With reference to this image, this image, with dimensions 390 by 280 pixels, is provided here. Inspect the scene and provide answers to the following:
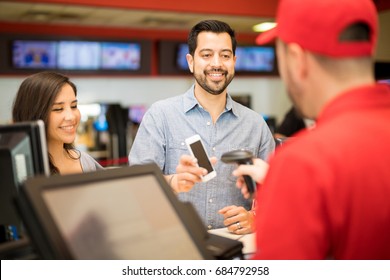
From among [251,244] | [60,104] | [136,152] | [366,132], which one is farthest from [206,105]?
[366,132]

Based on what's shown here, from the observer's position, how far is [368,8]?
1049 millimetres

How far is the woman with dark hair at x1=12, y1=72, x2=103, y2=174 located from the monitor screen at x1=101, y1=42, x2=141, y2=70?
601 centimetres

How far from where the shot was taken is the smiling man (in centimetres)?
246

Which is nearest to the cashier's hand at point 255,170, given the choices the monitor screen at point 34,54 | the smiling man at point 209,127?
the smiling man at point 209,127

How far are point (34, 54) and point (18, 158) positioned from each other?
22.0ft

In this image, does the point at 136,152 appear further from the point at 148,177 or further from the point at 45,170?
the point at 148,177

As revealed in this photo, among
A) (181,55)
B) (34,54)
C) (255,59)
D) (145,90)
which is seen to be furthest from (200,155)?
(255,59)

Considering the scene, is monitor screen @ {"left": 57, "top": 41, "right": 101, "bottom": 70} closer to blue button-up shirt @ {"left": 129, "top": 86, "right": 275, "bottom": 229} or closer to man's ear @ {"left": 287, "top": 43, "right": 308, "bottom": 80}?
blue button-up shirt @ {"left": 129, "top": 86, "right": 275, "bottom": 229}

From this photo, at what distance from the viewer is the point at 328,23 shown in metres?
1.01

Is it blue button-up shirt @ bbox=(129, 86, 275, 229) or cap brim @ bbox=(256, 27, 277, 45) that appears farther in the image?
blue button-up shirt @ bbox=(129, 86, 275, 229)

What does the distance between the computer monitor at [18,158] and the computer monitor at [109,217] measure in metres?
0.39

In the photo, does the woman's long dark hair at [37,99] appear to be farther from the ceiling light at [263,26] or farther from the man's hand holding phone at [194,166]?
the ceiling light at [263,26]

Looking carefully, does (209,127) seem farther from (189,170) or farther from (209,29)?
(189,170)

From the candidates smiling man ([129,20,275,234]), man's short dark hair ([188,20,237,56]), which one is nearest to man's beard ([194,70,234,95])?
Result: smiling man ([129,20,275,234])
